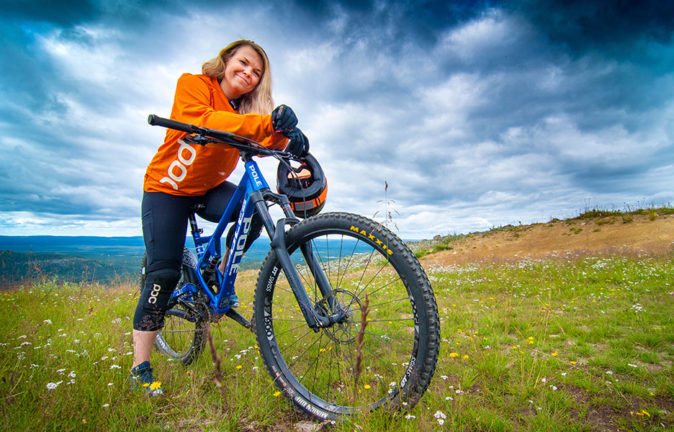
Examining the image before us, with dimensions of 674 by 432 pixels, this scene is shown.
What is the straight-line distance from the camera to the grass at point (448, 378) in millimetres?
2021

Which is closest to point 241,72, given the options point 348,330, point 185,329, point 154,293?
point 154,293

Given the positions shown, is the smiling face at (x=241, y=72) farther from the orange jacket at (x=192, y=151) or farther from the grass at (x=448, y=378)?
the grass at (x=448, y=378)

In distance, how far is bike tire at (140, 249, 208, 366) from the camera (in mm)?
3277

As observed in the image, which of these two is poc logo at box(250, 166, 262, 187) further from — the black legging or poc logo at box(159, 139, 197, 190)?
the black legging

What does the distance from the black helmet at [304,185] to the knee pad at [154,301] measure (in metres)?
1.36

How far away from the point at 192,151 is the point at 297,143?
105 centimetres

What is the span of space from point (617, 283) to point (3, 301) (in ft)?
46.2

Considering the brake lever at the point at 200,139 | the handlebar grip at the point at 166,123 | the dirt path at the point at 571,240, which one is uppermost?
the handlebar grip at the point at 166,123

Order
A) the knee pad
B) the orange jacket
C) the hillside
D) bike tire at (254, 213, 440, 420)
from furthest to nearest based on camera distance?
the hillside → the knee pad → the orange jacket → bike tire at (254, 213, 440, 420)

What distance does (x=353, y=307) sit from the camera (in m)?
2.27

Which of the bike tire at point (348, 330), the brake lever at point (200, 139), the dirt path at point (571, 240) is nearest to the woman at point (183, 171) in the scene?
the brake lever at point (200, 139)

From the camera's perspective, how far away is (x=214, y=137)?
2408 millimetres

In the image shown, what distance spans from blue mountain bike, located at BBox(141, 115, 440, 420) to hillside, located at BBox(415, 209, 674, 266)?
13.6m

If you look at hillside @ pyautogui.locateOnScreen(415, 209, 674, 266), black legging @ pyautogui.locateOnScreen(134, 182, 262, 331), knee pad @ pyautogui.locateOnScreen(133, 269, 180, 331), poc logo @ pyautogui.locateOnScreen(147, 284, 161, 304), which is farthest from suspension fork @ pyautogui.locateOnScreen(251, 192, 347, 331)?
hillside @ pyautogui.locateOnScreen(415, 209, 674, 266)
